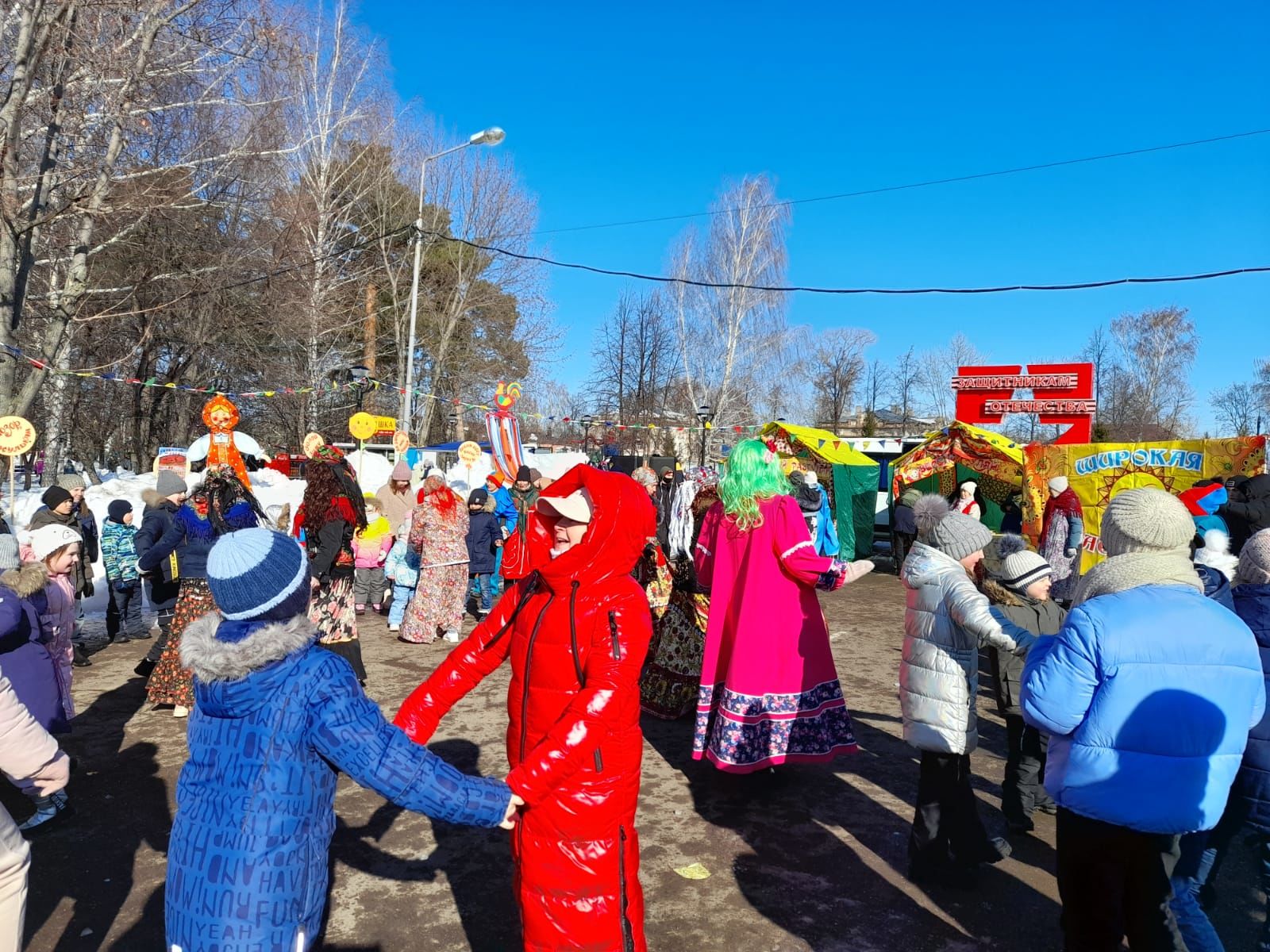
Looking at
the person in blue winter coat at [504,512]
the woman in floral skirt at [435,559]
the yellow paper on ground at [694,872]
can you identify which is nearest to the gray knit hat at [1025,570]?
the yellow paper on ground at [694,872]

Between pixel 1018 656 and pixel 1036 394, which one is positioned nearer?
pixel 1018 656

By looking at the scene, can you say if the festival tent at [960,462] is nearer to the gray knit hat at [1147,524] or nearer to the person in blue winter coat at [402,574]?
the person in blue winter coat at [402,574]

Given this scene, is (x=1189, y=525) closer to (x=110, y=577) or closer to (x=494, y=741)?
(x=494, y=741)

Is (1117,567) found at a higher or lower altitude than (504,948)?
higher

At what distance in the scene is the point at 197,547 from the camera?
5.41m

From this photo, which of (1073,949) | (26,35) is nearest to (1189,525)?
(1073,949)

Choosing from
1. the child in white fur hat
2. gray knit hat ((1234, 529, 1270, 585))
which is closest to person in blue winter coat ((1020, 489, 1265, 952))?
gray knit hat ((1234, 529, 1270, 585))

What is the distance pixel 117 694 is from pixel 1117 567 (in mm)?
6789

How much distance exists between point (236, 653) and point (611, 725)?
3.39ft

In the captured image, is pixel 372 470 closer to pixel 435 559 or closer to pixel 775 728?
pixel 435 559

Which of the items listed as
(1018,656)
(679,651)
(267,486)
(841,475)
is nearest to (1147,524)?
(1018,656)

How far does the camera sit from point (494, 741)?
5230 millimetres

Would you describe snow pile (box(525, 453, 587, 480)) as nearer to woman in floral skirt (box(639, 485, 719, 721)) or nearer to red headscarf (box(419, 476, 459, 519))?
red headscarf (box(419, 476, 459, 519))

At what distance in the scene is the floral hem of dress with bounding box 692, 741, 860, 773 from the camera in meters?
4.07
